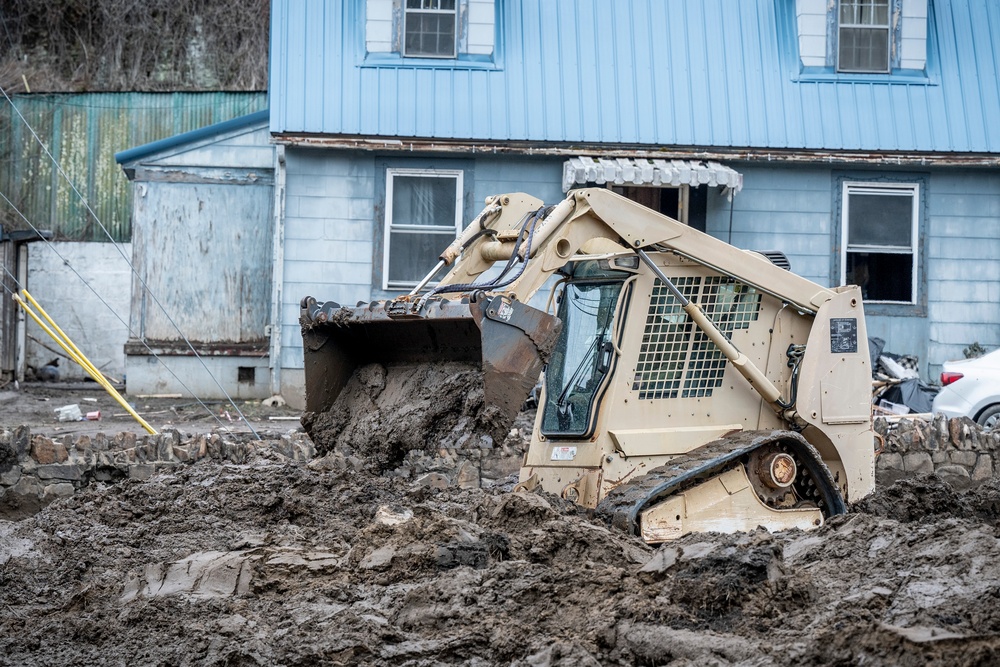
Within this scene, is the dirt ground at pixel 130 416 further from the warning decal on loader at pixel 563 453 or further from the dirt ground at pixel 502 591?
the warning decal on loader at pixel 563 453

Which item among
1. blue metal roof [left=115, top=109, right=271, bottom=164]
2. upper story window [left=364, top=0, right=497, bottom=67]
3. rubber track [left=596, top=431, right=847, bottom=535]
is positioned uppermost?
upper story window [left=364, top=0, right=497, bottom=67]

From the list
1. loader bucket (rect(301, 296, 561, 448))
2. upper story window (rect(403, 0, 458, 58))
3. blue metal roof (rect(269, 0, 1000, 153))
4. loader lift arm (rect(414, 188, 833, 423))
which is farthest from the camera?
upper story window (rect(403, 0, 458, 58))

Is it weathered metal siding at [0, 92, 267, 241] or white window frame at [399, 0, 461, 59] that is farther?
weathered metal siding at [0, 92, 267, 241]

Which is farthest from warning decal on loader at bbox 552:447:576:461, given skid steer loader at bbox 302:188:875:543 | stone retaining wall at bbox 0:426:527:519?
stone retaining wall at bbox 0:426:527:519

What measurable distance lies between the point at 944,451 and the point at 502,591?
7.29 meters

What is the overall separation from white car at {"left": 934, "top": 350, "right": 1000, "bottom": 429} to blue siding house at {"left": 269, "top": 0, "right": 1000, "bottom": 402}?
7.49 ft

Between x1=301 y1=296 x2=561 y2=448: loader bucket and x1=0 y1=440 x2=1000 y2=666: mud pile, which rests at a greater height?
x1=301 y1=296 x2=561 y2=448: loader bucket

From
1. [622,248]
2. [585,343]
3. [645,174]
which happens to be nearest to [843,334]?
[622,248]

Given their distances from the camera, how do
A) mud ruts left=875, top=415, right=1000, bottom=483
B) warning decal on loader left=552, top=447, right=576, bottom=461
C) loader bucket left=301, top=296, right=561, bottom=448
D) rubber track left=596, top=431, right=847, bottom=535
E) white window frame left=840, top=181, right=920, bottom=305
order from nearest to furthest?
loader bucket left=301, top=296, right=561, bottom=448, rubber track left=596, top=431, right=847, bottom=535, warning decal on loader left=552, top=447, right=576, bottom=461, mud ruts left=875, top=415, right=1000, bottom=483, white window frame left=840, top=181, right=920, bottom=305

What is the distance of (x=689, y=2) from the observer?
15727 millimetres

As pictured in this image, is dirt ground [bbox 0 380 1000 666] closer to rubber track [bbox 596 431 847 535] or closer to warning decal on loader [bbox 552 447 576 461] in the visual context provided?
rubber track [bbox 596 431 847 535]

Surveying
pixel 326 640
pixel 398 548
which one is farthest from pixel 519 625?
pixel 398 548

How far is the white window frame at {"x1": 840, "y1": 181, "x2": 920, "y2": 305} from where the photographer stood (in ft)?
50.6

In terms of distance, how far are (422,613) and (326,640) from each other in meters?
0.55
